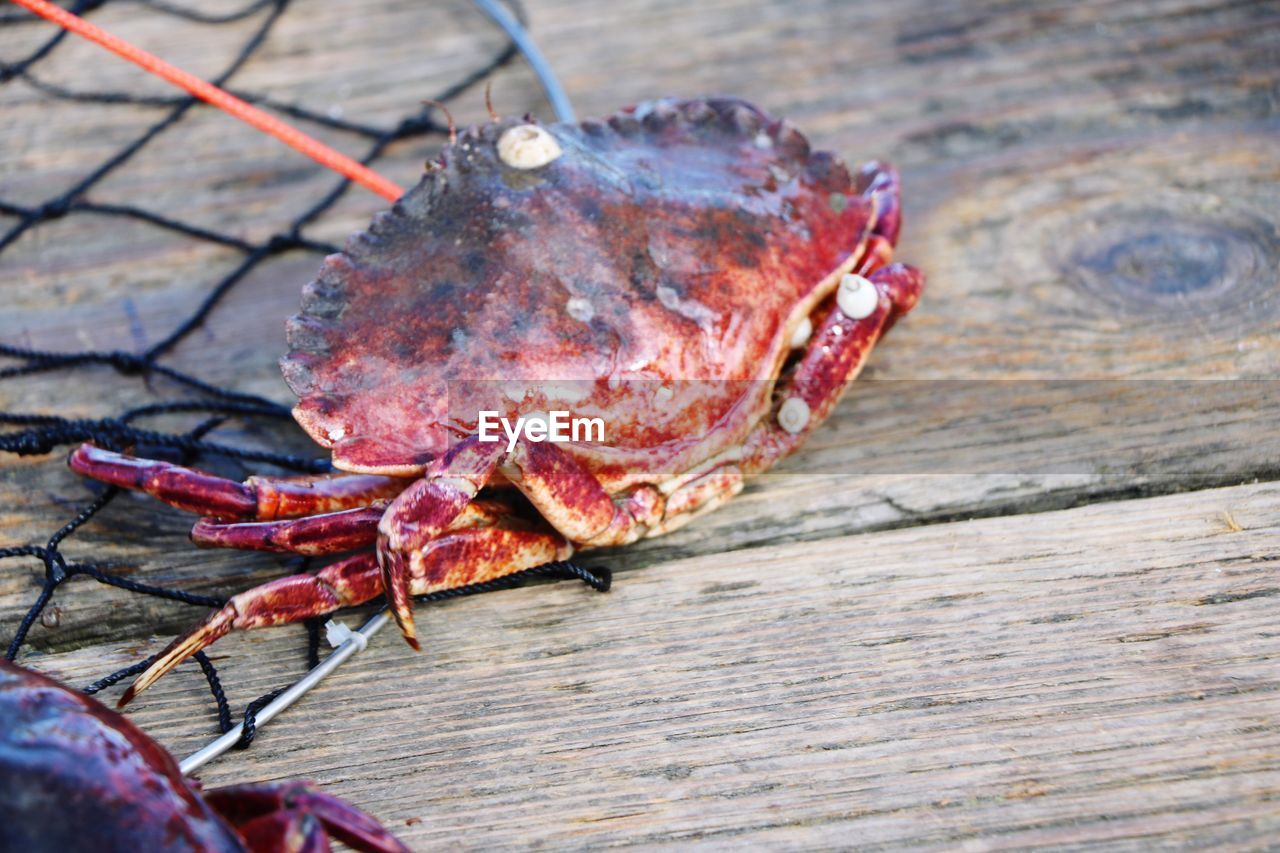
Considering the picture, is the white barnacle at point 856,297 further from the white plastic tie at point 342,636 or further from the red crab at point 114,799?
the red crab at point 114,799

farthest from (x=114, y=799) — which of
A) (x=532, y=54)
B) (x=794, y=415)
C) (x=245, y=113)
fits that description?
(x=532, y=54)

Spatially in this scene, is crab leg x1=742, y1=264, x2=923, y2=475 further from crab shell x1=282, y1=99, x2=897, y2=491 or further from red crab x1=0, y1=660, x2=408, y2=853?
red crab x1=0, y1=660, x2=408, y2=853

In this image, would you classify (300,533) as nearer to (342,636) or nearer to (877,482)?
(342,636)

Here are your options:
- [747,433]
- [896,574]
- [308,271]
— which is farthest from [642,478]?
[308,271]

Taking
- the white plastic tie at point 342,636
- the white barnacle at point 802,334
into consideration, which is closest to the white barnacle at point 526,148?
the white barnacle at point 802,334

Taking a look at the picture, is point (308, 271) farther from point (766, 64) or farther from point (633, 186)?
point (766, 64)

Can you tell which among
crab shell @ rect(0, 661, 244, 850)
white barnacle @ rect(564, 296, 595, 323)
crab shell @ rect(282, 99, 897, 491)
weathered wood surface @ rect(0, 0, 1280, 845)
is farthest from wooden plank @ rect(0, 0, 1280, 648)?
crab shell @ rect(0, 661, 244, 850)
